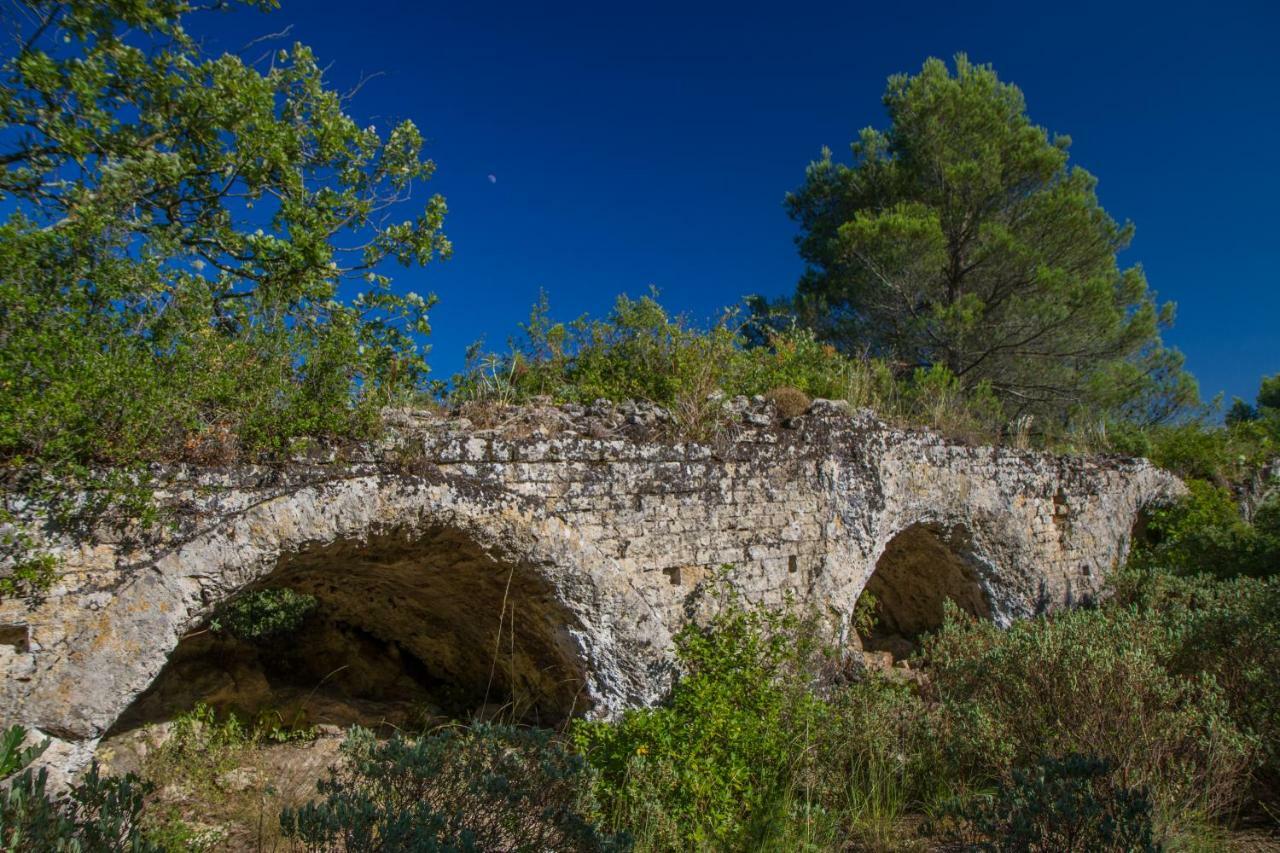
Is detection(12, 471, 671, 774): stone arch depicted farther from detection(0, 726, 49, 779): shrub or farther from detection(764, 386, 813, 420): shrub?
detection(764, 386, 813, 420): shrub

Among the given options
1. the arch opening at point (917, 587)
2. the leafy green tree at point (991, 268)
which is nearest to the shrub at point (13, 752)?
the arch opening at point (917, 587)

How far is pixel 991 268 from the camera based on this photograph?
515 inches

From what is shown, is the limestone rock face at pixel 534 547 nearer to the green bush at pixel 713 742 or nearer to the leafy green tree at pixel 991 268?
the green bush at pixel 713 742

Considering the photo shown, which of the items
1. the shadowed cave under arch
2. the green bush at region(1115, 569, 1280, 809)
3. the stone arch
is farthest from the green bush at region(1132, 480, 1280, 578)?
the shadowed cave under arch

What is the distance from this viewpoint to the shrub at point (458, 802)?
2.66m

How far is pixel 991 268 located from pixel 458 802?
13235mm

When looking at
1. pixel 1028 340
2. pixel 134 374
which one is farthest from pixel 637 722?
pixel 1028 340

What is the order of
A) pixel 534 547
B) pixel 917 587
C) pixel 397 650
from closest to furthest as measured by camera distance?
pixel 534 547 → pixel 397 650 → pixel 917 587

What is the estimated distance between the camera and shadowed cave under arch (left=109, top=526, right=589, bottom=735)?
471cm

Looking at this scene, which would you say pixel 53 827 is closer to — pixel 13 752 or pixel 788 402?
pixel 13 752

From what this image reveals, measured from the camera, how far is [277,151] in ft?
19.2

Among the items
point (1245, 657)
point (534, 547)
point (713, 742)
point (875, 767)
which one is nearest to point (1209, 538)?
point (1245, 657)

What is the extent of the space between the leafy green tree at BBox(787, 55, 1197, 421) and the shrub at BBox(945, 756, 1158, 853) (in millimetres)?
10390

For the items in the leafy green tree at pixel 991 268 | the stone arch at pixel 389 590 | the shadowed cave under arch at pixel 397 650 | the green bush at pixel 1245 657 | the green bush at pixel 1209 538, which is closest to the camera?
the stone arch at pixel 389 590
